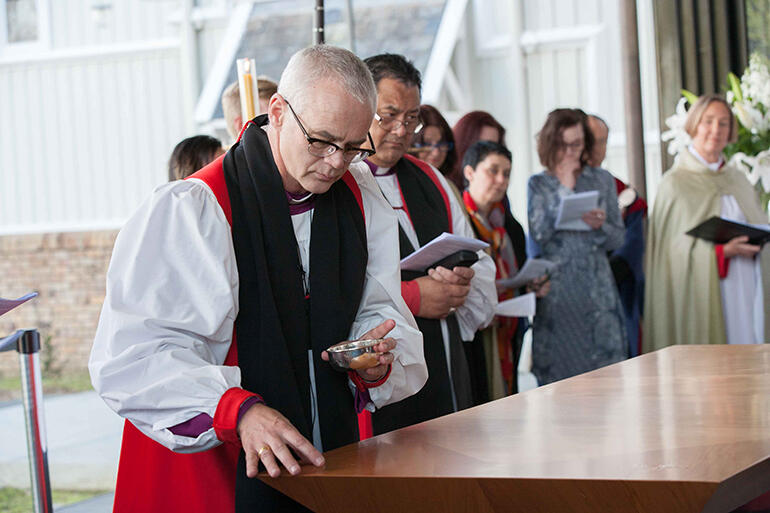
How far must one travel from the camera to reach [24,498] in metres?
6.16

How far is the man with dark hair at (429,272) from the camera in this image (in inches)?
112

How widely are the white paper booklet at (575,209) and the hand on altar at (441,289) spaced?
4.85 ft

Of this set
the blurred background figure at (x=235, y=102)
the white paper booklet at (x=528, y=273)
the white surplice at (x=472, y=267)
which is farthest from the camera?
the white paper booklet at (x=528, y=273)

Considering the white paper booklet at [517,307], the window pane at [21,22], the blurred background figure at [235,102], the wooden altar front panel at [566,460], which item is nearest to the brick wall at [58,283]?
the window pane at [21,22]

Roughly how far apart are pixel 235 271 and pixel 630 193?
3.64 m

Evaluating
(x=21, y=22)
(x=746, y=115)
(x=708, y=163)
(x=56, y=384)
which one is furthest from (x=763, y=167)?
(x=21, y=22)

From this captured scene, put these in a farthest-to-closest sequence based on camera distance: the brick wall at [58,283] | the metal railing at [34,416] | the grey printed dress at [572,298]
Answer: the brick wall at [58,283], the grey printed dress at [572,298], the metal railing at [34,416]

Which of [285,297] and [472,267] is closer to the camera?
[285,297]

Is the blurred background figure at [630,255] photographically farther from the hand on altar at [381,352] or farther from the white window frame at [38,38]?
the white window frame at [38,38]

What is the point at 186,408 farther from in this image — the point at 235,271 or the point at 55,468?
the point at 55,468

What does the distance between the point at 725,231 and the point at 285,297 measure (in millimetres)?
3250

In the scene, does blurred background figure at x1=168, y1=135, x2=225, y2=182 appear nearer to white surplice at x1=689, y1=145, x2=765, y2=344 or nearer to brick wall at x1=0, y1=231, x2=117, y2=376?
white surplice at x1=689, y1=145, x2=765, y2=344

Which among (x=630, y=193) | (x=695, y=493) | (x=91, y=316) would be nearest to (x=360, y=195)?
(x=695, y=493)

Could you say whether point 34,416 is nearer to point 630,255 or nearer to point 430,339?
point 430,339
